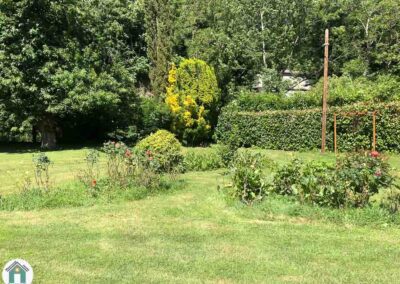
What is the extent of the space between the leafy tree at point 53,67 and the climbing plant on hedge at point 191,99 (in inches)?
85.3

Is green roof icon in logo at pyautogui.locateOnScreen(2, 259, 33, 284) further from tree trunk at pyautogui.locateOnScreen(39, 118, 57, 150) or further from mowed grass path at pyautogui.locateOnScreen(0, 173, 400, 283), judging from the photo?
tree trunk at pyautogui.locateOnScreen(39, 118, 57, 150)

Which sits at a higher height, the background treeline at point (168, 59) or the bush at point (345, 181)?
the background treeline at point (168, 59)

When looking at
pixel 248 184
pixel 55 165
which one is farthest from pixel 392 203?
pixel 55 165

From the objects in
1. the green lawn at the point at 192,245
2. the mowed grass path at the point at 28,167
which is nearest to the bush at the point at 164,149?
the mowed grass path at the point at 28,167

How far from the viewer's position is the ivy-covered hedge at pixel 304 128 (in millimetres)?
16833

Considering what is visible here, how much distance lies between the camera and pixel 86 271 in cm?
460

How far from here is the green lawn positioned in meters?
4.51

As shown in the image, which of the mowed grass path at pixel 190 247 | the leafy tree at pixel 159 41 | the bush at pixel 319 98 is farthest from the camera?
the leafy tree at pixel 159 41

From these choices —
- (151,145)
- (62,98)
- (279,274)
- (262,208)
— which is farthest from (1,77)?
(279,274)

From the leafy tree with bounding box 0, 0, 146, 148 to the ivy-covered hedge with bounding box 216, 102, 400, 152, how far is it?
5.29m

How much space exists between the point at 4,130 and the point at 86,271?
19.3 metres

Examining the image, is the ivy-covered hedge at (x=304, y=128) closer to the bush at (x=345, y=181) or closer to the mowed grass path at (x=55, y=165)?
the mowed grass path at (x=55, y=165)

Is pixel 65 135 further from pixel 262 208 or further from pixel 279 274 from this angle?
pixel 279 274

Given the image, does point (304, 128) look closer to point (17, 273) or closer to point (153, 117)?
point (153, 117)
